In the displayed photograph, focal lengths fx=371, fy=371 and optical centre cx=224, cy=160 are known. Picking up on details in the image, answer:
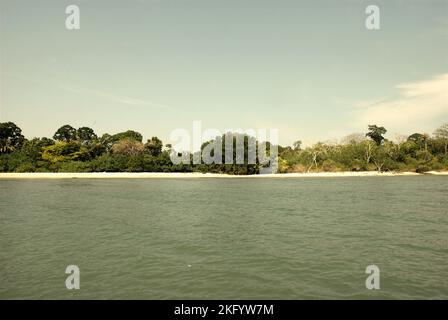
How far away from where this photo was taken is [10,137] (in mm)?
107750

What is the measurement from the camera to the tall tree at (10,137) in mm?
102950

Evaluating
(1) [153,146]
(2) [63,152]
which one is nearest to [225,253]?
(2) [63,152]

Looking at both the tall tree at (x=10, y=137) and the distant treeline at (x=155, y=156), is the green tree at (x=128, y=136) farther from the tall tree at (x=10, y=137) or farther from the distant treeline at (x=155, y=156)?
the tall tree at (x=10, y=137)

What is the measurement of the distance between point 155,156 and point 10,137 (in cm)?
4354

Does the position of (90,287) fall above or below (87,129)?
below

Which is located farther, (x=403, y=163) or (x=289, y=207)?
(x=403, y=163)

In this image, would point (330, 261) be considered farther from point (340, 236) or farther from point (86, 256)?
point (86, 256)

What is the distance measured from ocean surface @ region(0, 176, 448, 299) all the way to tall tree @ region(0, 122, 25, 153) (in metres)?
86.2

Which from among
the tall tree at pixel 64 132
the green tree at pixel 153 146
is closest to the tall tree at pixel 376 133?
the green tree at pixel 153 146

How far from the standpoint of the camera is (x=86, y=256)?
15.6 meters

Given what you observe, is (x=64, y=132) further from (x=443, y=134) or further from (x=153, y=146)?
(x=443, y=134)

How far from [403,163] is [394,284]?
10004 centimetres
